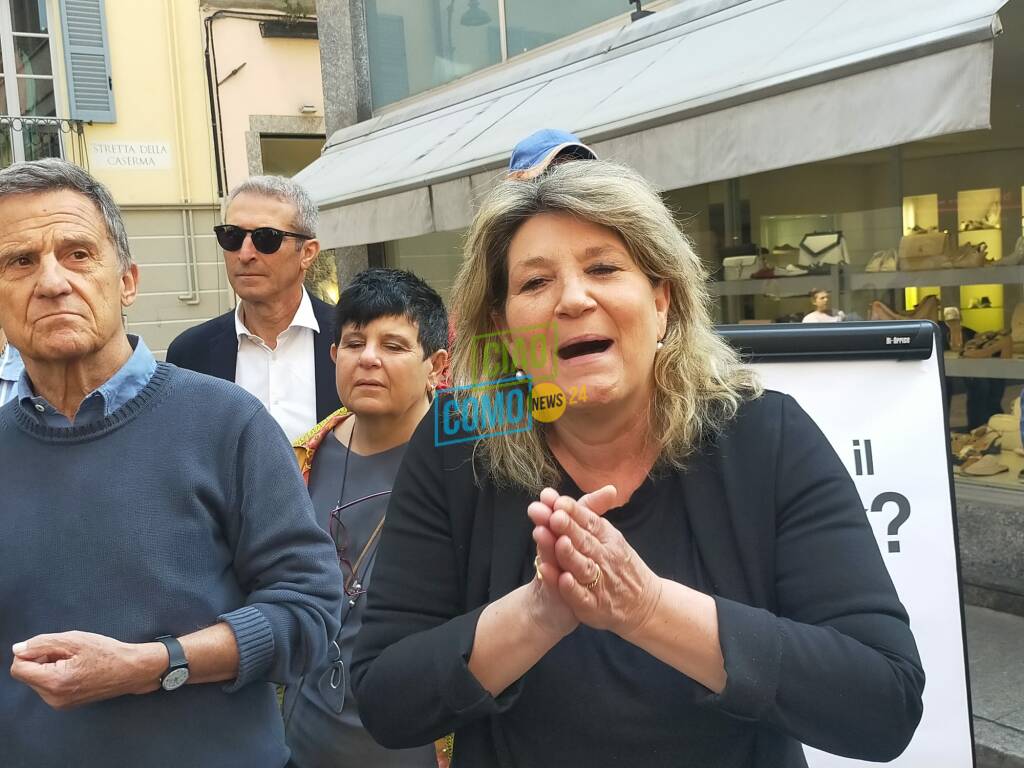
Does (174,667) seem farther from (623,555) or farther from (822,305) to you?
(822,305)

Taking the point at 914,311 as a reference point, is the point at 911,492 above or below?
below

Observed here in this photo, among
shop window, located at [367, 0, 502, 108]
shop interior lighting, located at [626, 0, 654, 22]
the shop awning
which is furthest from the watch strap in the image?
shop window, located at [367, 0, 502, 108]

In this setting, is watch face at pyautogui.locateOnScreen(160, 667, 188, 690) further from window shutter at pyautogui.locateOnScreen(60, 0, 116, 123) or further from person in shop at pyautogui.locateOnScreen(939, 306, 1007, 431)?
window shutter at pyautogui.locateOnScreen(60, 0, 116, 123)

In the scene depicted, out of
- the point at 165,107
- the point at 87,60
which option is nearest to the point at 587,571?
the point at 87,60

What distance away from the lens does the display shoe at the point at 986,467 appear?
5.06 meters

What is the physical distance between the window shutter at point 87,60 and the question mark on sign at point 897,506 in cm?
1079

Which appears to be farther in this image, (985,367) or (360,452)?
(985,367)

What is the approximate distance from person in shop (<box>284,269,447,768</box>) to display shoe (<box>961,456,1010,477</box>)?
12.3ft

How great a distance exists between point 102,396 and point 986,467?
189 inches

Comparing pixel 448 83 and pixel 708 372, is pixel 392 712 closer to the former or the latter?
pixel 708 372

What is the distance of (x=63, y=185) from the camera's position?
1742mm

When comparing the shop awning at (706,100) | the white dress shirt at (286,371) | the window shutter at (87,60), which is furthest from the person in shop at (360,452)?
the window shutter at (87,60)

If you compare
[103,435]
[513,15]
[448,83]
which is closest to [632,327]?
[103,435]

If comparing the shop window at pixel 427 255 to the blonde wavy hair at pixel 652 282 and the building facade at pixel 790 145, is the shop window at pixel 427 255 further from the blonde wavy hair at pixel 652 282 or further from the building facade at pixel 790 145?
the blonde wavy hair at pixel 652 282
